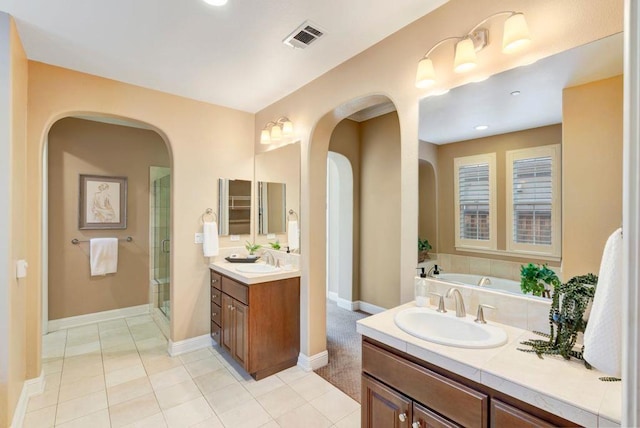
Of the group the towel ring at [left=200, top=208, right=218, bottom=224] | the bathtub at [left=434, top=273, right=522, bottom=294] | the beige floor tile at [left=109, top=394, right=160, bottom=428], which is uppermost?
the towel ring at [left=200, top=208, right=218, bottom=224]

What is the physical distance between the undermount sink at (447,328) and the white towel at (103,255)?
12.7 ft

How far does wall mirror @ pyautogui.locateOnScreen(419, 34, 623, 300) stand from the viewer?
124cm

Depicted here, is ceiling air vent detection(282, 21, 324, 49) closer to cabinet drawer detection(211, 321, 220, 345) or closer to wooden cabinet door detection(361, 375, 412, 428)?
wooden cabinet door detection(361, 375, 412, 428)

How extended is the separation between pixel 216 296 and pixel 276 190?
1.28m

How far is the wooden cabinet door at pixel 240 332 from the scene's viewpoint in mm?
2498

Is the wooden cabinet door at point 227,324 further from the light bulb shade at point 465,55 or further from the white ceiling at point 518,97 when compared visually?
the light bulb shade at point 465,55

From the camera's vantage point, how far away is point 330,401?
227 centimetres

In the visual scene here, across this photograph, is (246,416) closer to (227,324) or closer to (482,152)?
(227,324)

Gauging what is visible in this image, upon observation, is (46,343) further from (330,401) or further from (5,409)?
(330,401)

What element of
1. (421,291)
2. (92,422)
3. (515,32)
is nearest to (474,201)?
(421,291)

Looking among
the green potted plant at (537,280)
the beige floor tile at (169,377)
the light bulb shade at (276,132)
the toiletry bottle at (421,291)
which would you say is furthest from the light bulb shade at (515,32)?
the beige floor tile at (169,377)

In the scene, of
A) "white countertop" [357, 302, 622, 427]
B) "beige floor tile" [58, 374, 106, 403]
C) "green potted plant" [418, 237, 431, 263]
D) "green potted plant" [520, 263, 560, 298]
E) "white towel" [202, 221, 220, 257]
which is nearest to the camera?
"white countertop" [357, 302, 622, 427]

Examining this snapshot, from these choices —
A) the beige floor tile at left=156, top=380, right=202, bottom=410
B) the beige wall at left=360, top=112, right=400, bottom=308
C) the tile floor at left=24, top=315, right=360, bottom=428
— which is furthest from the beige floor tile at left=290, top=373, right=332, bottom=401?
the beige wall at left=360, top=112, right=400, bottom=308

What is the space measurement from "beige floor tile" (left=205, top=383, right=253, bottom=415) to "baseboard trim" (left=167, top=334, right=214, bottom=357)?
87 centimetres
